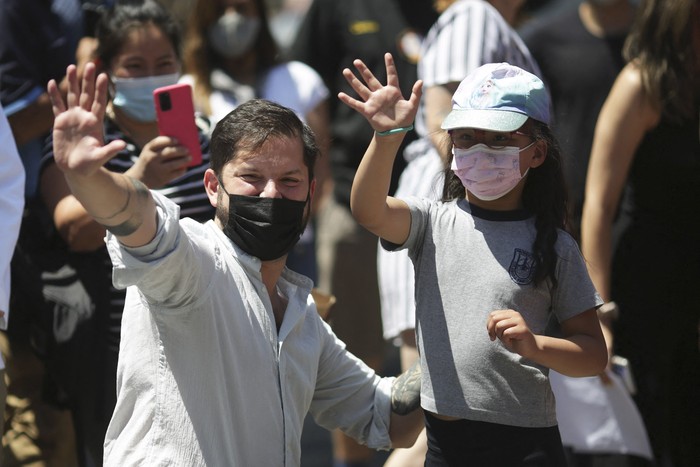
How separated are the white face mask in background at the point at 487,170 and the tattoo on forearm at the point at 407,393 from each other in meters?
0.57

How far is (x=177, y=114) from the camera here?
3.88 metres

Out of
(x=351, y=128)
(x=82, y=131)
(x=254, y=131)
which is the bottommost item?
(x=351, y=128)

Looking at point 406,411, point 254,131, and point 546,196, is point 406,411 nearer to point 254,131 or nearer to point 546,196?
point 546,196

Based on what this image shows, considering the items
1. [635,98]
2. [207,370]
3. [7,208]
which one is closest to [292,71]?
[635,98]

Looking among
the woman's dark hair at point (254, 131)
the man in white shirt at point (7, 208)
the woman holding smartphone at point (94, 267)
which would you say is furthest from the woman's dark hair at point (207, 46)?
the woman's dark hair at point (254, 131)

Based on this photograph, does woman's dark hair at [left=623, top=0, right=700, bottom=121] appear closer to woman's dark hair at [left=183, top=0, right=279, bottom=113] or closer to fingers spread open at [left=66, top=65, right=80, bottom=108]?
woman's dark hair at [left=183, top=0, right=279, bottom=113]

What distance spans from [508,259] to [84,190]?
3.56ft

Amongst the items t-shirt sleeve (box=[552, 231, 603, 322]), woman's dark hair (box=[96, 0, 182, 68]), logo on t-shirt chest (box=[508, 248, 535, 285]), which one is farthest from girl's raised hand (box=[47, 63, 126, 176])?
woman's dark hair (box=[96, 0, 182, 68])

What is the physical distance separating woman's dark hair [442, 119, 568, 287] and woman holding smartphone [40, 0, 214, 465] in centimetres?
120

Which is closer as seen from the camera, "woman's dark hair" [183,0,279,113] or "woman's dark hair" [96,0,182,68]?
"woman's dark hair" [96,0,182,68]

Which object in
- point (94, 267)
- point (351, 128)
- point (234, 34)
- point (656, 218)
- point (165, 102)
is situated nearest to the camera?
point (165, 102)

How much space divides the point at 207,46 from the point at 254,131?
2.48 m

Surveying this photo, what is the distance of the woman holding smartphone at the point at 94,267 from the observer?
412cm

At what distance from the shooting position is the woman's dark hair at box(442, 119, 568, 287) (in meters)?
3.21
